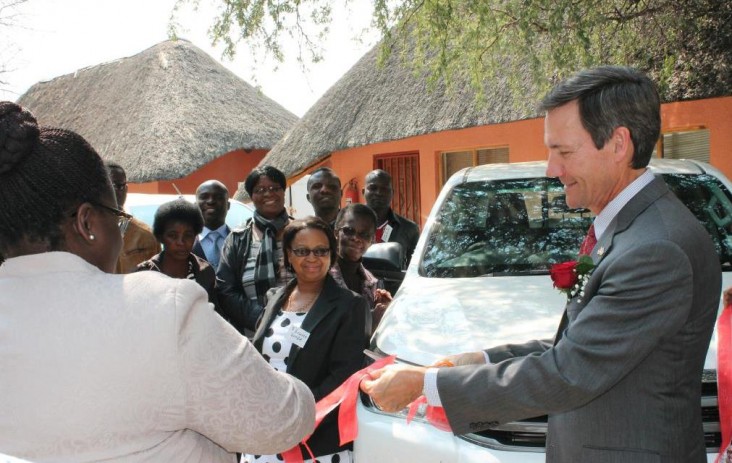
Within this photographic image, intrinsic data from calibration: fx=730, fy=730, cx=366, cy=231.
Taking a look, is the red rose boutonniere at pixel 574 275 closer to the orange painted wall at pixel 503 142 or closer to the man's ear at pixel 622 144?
the man's ear at pixel 622 144

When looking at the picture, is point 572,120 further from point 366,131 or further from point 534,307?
point 366,131

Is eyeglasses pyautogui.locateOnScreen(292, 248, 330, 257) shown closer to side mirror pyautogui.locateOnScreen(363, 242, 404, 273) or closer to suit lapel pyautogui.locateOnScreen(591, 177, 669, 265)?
side mirror pyautogui.locateOnScreen(363, 242, 404, 273)

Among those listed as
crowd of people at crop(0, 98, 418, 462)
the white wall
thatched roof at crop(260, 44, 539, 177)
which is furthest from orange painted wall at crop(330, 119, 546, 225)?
crowd of people at crop(0, 98, 418, 462)

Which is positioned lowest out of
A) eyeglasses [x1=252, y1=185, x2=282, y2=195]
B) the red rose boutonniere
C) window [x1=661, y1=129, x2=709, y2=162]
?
the red rose boutonniere

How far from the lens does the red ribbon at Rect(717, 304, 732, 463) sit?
8.55ft

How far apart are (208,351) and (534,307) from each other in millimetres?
2308

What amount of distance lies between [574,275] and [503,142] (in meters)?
10.6

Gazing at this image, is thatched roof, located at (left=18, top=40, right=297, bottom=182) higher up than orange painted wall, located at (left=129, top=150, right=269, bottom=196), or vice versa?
thatched roof, located at (left=18, top=40, right=297, bottom=182)

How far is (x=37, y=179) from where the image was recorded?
1.58m

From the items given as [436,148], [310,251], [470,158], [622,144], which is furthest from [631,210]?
[436,148]

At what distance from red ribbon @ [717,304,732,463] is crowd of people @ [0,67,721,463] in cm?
65

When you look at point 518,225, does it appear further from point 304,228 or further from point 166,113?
point 166,113

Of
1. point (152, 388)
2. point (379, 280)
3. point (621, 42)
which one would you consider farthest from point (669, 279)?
point (621, 42)

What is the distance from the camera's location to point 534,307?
3.56 m
